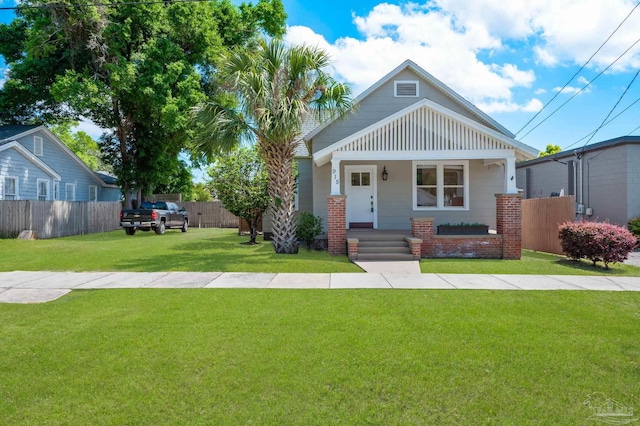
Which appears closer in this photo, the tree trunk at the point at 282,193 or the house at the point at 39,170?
the tree trunk at the point at 282,193

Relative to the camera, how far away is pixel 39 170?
21.2m

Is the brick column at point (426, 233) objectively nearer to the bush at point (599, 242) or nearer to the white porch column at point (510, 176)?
the white porch column at point (510, 176)

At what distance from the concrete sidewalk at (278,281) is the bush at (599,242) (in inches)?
52.8

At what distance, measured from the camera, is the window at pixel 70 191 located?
80.3 ft

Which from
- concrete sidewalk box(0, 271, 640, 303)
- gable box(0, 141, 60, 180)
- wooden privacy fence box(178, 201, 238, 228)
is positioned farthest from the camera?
wooden privacy fence box(178, 201, 238, 228)

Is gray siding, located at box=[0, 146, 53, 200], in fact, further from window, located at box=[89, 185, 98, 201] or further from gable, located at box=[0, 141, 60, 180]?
window, located at box=[89, 185, 98, 201]

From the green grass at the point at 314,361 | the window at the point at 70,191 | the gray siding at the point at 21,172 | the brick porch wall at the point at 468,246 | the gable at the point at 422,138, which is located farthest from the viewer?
the window at the point at 70,191

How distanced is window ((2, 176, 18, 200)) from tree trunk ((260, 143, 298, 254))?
577 inches

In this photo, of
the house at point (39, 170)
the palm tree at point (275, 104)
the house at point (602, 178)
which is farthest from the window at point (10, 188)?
the house at point (602, 178)

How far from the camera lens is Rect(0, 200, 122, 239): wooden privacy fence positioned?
55.9 ft

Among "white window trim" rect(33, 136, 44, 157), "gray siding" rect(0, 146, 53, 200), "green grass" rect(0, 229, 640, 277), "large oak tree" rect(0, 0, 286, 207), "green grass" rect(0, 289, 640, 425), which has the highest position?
"large oak tree" rect(0, 0, 286, 207)

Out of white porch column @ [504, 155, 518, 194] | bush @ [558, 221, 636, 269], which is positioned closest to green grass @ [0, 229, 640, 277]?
bush @ [558, 221, 636, 269]

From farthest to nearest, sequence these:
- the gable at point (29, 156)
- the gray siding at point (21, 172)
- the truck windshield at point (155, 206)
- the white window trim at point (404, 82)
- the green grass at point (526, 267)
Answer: the truck windshield at point (155, 206) → the gray siding at point (21, 172) → the gable at point (29, 156) → the white window trim at point (404, 82) → the green grass at point (526, 267)

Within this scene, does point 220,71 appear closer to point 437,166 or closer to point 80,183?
point 437,166
